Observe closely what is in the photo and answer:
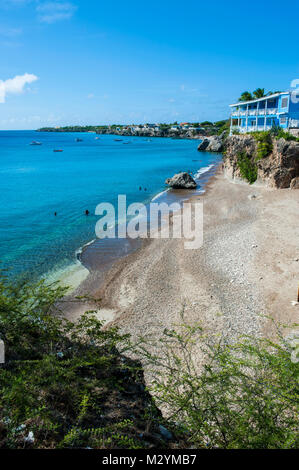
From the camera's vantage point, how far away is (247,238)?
71.4 ft

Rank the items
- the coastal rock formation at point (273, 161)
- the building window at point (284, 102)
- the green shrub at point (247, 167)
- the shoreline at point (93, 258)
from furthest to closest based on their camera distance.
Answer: the building window at point (284, 102) < the green shrub at point (247, 167) < the coastal rock formation at point (273, 161) < the shoreline at point (93, 258)

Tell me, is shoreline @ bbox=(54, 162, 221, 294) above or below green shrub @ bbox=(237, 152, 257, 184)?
below

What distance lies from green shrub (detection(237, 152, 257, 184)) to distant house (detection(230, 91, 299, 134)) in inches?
200

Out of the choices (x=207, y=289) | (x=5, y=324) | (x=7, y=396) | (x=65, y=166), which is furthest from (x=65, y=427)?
(x=65, y=166)

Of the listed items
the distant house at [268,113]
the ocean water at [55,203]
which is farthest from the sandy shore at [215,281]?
the distant house at [268,113]

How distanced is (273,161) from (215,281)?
24.7m

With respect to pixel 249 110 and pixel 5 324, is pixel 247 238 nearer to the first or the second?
pixel 5 324

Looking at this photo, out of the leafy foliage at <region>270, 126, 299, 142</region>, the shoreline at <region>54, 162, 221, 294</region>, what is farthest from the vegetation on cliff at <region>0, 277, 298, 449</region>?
the leafy foliage at <region>270, 126, 299, 142</region>

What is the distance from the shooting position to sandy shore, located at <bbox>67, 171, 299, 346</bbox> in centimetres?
1317

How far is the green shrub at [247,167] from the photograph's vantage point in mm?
39281

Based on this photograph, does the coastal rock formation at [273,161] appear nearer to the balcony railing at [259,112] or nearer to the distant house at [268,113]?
the distant house at [268,113]
